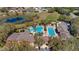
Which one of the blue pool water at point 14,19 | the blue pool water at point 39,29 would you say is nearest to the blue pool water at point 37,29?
the blue pool water at point 39,29

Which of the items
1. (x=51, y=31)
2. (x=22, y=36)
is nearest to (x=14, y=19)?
(x=22, y=36)

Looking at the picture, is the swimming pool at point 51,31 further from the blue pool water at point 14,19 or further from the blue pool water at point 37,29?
the blue pool water at point 14,19

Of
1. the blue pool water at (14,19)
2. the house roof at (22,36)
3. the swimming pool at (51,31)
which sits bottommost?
the house roof at (22,36)

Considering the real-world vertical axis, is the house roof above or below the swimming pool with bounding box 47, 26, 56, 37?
below

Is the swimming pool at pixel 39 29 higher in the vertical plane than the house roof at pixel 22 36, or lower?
higher

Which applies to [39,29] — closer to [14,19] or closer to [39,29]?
[39,29]

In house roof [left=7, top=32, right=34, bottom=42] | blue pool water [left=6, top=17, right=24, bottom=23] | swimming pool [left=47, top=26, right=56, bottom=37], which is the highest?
blue pool water [left=6, top=17, right=24, bottom=23]

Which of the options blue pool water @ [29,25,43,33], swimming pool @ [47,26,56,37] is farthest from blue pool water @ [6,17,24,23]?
swimming pool @ [47,26,56,37]

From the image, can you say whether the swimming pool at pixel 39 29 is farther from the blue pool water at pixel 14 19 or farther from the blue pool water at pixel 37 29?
the blue pool water at pixel 14 19

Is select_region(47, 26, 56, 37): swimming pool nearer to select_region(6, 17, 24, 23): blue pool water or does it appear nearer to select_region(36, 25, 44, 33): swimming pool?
select_region(36, 25, 44, 33): swimming pool
